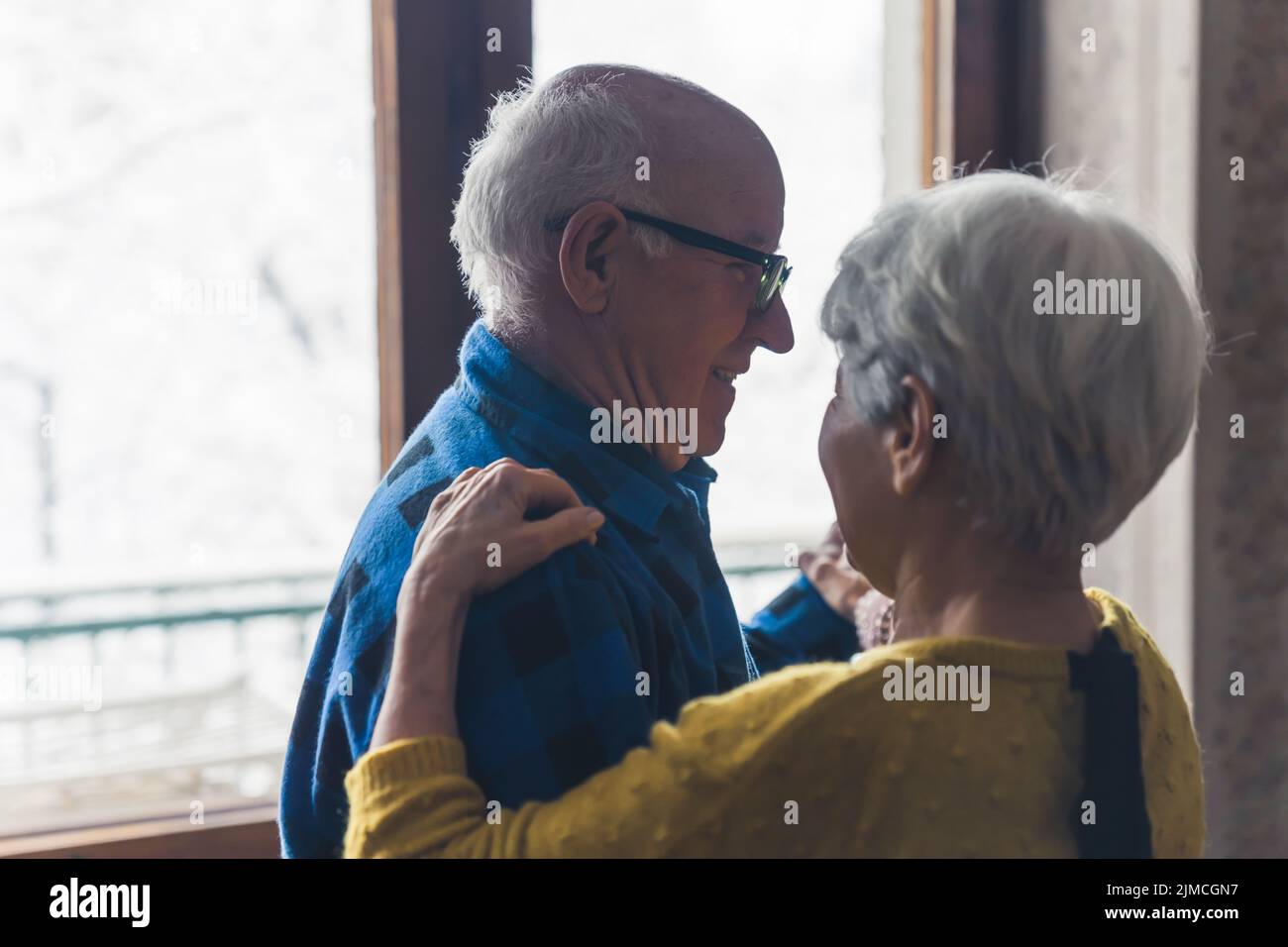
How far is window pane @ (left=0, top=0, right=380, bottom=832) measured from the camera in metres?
1.60

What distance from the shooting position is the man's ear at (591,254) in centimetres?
107

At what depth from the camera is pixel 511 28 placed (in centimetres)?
162

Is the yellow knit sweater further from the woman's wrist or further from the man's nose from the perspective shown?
the man's nose

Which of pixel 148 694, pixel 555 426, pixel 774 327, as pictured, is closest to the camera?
pixel 555 426

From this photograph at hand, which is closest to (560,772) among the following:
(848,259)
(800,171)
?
(848,259)

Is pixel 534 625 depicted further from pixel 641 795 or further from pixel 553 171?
pixel 553 171

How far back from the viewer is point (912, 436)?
87 centimetres

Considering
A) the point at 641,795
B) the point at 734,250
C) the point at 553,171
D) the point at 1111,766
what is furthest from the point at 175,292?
the point at 1111,766

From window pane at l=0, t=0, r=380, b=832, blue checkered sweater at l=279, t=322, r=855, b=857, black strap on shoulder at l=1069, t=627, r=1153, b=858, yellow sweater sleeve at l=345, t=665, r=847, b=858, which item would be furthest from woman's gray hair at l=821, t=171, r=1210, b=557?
window pane at l=0, t=0, r=380, b=832

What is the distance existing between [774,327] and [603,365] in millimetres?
226

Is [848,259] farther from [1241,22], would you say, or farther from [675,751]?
[1241,22]

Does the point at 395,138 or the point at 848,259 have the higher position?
the point at 395,138
